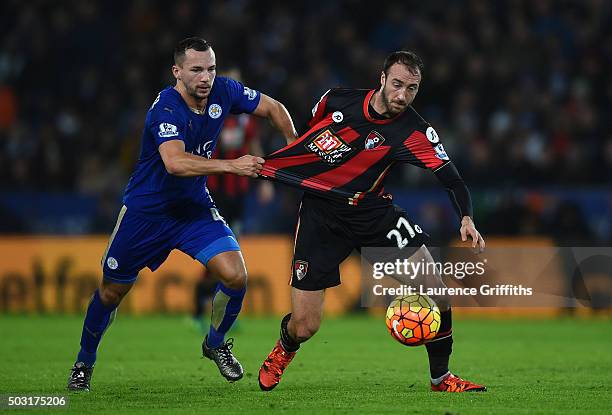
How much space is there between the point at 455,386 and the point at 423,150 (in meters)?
1.67

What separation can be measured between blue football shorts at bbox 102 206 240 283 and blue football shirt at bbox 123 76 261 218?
8cm

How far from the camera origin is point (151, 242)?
7.84 m

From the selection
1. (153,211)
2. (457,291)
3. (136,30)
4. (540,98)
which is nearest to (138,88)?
(136,30)

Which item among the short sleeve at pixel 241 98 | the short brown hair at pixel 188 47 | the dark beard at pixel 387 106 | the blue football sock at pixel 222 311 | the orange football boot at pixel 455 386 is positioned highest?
the short brown hair at pixel 188 47

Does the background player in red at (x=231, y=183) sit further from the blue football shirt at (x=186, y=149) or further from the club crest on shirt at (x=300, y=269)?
the club crest on shirt at (x=300, y=269)

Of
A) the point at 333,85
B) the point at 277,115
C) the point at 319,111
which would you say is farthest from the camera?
the point at 333,85

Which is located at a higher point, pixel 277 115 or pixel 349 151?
pixel 277 115

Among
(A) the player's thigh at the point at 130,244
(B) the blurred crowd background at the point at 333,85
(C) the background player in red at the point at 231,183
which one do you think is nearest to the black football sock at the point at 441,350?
(A) the player's thigh at the point at 130,244

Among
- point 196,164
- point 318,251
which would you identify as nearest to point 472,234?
point 318,251

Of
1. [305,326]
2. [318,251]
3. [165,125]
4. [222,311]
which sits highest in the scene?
[165,125]

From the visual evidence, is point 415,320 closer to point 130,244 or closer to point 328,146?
point 328,146

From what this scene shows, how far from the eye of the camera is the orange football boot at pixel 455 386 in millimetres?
7516

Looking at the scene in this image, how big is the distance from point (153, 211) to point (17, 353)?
3.50m

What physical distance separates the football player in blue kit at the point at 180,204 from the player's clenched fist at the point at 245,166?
0.43 m
